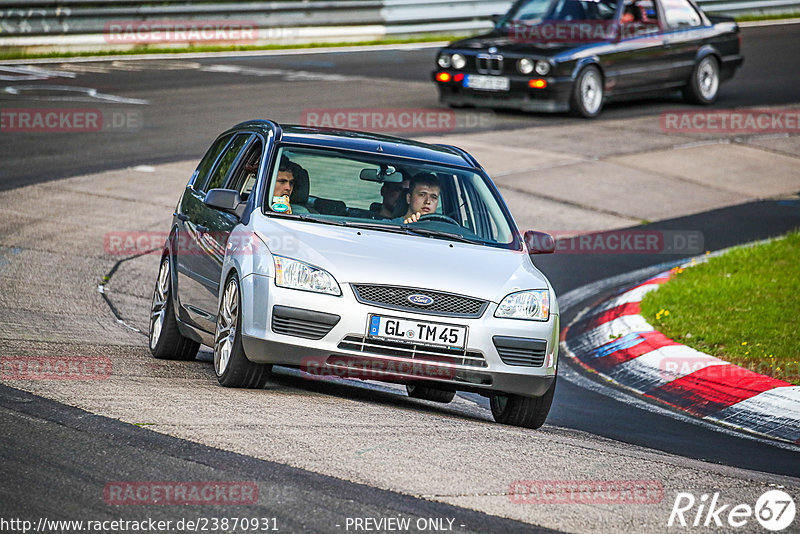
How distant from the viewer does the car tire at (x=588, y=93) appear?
19250mm

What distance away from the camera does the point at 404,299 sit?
6.87 m

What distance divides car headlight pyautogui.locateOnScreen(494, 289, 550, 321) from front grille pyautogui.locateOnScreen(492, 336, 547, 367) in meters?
0.13

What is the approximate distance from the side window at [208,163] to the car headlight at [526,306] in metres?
2.70

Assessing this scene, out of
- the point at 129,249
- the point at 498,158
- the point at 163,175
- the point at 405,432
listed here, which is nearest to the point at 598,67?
the point at 498,158

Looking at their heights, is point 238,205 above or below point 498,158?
above

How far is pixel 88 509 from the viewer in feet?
15.4

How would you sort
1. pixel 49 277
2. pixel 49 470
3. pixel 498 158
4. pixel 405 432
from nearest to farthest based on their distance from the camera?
pixel 49 470 < pixel 405 432 < pixel 49 277 < pixel 498 158

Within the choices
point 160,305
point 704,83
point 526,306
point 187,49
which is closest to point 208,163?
point 160,305

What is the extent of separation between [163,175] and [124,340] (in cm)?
622

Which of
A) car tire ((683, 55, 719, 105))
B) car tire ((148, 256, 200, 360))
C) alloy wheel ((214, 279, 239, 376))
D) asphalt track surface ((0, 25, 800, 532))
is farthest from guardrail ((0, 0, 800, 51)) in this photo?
alloy wheel ((214, 279, 239, 376))

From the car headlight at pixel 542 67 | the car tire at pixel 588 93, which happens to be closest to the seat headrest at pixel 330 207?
the car headlight at pixel 542 67

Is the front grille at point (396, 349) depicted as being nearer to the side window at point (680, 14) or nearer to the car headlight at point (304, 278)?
the car headlight at point (304, 278)

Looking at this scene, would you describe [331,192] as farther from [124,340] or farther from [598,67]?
[598,67]

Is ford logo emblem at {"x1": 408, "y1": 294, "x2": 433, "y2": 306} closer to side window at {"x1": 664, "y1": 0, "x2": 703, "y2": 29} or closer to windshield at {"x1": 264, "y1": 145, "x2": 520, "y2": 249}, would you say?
windshield at {"x1": 264, "y1": 145, "x2": 520, "y2": 249}
